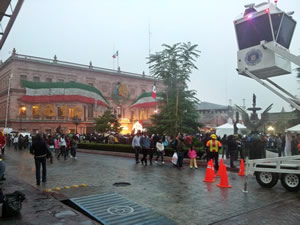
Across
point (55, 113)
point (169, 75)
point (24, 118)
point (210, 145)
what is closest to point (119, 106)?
point (55, 113)

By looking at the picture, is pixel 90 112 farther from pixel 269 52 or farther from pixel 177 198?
pixel 269 52

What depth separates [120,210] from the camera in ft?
20.2

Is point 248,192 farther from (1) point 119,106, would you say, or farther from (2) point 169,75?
(1) point 119,106

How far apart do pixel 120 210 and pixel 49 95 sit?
138 feet

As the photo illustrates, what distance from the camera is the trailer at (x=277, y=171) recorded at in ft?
27.0

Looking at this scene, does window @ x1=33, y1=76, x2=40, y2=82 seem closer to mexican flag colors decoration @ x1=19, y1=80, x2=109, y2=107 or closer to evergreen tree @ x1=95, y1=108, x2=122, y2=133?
mexican flag colors decoration @ x1=19, y1=80, x2=109, y2=107

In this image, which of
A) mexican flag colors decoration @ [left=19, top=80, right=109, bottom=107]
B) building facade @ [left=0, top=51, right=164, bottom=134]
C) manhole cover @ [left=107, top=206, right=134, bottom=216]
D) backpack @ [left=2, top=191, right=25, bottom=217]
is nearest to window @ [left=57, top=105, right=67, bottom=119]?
building facade @ [left=0, top=51, right=164, bottom=134]

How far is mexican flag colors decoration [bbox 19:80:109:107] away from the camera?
44.1 metres

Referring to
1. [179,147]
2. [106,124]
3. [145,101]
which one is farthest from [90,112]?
[179,147]

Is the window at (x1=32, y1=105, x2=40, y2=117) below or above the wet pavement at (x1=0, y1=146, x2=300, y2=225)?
above

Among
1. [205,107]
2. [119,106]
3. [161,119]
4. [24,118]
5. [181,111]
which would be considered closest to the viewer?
[181,111]

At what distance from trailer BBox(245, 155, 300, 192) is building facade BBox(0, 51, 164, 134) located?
111 ft

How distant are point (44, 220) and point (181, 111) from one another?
18456 mm

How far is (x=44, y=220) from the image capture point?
17.0 ft
